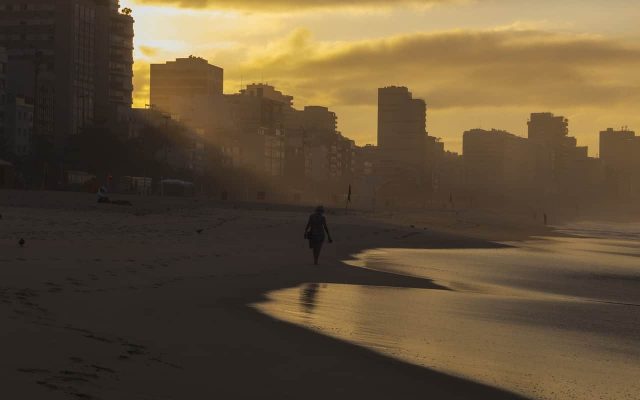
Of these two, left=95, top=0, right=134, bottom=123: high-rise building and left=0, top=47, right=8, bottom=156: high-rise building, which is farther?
left=95, top=0, right=134, bottom=123: high-rise building

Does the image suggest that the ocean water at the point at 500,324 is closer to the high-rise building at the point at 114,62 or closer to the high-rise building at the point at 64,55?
the high-rise building at the point at 64,55

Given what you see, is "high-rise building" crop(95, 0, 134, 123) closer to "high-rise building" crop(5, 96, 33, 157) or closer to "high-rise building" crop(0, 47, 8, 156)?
"high-rise building" crop(5, 96, 33, 157)

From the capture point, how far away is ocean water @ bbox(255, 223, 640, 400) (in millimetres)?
11688

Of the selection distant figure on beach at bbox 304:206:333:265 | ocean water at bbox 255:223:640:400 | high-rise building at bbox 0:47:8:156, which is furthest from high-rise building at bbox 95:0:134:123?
ocean water at bbox 255:223:640:400

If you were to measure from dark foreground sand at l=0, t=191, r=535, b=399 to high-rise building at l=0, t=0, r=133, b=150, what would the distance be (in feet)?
405

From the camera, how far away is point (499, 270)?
106ft

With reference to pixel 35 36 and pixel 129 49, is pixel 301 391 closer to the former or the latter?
pixel 35 36

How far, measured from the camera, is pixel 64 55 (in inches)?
6137

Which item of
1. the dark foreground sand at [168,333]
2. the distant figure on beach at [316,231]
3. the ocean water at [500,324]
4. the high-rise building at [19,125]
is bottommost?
the ocean water at [500,324]

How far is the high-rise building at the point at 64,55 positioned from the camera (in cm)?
14524

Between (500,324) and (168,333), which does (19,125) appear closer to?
(500,324)

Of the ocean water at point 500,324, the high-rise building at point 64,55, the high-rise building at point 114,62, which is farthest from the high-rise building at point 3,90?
the ocean water at point 500,324

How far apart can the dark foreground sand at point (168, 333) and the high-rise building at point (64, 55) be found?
4858 inches

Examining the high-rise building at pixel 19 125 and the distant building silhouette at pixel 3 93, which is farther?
the high-rise building at pixel 19 125
